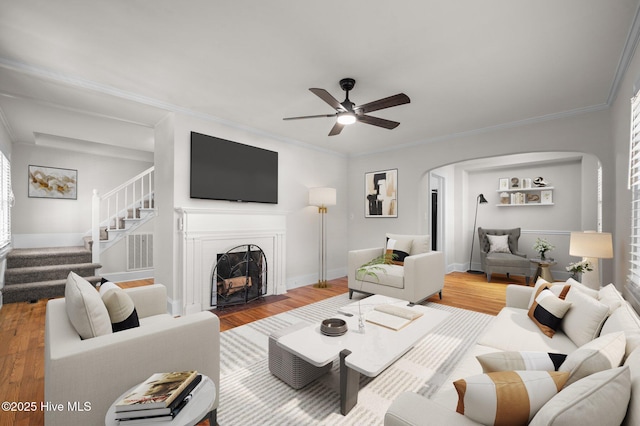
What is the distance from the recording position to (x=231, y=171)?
404 cm

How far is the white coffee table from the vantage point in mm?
1650

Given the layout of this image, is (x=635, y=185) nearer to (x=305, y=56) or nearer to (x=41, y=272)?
(x=305, y=56)

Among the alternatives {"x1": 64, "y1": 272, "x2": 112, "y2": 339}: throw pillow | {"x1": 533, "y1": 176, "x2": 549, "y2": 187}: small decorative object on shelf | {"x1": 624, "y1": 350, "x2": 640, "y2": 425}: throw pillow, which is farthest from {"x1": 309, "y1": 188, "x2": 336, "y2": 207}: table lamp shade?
{"x1": 533, "y1": 176, "x2": 549, "y2": 187}: small decorative object on shelf

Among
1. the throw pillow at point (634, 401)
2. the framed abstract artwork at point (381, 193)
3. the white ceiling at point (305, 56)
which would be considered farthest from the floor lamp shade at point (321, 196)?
the throw pillow at point (634, 401)

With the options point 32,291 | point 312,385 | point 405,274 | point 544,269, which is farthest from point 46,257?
point 544,269

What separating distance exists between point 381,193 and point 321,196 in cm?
131

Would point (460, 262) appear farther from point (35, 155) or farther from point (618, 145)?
point (35, 155)

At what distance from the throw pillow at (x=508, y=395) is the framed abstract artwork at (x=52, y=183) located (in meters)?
7.02

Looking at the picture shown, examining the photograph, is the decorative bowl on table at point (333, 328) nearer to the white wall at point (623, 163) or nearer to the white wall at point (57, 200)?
the white wall at point (623, 163)

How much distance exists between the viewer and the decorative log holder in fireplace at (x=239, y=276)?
3.78 m

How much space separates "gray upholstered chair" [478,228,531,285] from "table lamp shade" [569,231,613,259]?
2483mm

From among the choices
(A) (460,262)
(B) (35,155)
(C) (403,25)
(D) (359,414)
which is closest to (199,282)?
(D) (359,414)

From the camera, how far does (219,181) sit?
3906 mm

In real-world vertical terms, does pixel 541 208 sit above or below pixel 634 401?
above
